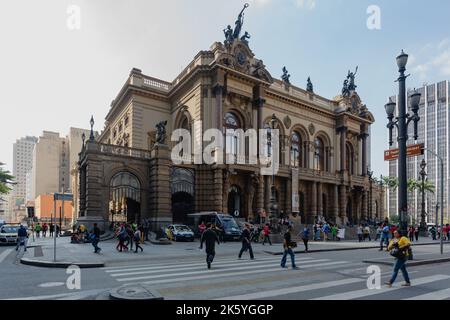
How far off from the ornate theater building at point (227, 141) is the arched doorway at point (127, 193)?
3.4 inches

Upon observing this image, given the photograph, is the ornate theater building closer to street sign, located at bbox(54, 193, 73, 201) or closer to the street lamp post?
the street lamp post

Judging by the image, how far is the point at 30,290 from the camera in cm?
923

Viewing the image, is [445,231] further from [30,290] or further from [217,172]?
[30,290]

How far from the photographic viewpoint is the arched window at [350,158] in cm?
5087

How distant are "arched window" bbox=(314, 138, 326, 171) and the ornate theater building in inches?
5.2

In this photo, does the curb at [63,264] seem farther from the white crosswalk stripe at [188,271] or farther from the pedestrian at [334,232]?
the pedestrian at [334,232]

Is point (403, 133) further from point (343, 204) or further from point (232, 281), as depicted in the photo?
point (343, 204)

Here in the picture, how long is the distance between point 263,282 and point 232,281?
2.96 feet

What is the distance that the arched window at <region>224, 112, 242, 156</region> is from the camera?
3675 centimetres

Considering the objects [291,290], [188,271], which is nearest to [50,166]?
[188,271]

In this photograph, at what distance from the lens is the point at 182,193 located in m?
34.9

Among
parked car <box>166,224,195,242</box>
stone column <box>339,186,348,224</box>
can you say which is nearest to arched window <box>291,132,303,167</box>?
stone column <box>339,186,348,224</box>
